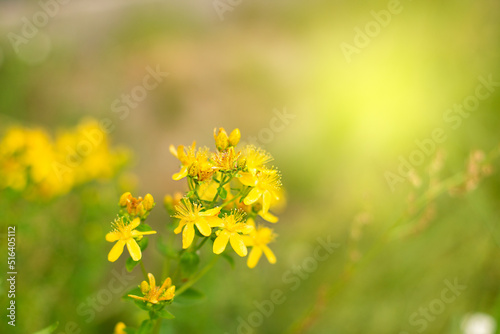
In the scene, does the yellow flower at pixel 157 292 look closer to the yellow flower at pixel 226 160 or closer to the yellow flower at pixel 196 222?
the yellow flower at pixel 196 222

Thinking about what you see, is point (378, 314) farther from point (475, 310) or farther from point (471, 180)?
point (471, 180)

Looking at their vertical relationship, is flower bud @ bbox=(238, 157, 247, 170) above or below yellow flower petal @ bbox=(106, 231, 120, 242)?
above

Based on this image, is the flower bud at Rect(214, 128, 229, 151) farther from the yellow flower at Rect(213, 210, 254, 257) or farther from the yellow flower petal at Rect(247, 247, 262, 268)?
the yellow flower petal at Rect(247, 247, 262, 268)

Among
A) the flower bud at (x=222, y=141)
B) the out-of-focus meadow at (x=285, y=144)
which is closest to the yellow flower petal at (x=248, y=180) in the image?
the flower bud at (x=222, y=141)

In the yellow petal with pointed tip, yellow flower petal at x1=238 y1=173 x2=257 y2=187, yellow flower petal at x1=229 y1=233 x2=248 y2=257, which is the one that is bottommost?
yellow flower petal at x1=229 y1=233 x2=248 y2=257

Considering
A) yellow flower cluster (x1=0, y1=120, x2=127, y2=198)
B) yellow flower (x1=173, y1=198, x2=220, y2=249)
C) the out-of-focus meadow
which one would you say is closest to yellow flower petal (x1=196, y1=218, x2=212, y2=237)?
yellow flower (x1=173, y1=198, x2=220, y2=249)

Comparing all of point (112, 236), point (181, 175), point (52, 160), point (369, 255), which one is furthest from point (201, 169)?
point (52, 160)

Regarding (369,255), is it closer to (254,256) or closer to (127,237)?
(254,256)
